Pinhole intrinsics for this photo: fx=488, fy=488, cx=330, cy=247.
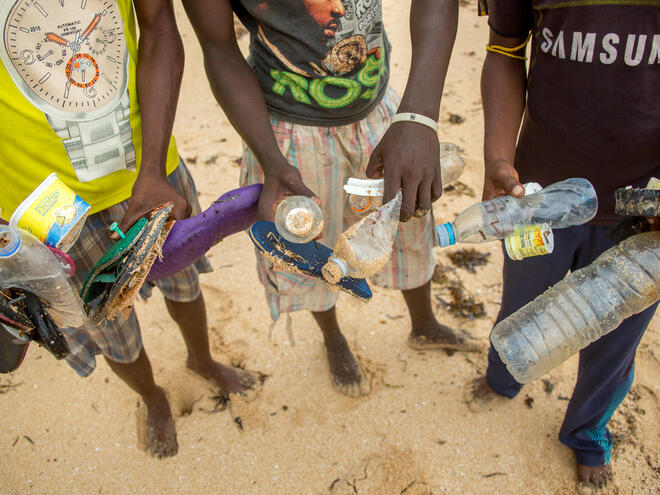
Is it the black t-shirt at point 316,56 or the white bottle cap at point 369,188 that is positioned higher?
the black t-shirt at point 316,56

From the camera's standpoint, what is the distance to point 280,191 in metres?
1.71

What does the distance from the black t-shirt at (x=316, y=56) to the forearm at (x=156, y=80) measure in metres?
0.29

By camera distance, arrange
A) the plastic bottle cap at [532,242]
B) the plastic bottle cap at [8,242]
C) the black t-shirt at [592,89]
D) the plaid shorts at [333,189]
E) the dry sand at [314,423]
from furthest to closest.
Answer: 1. the dry sand at [314,423]
2. the plaid shorts at [333,189]
3. the plastic bottle cap at [532,242]
4. the black t-shirt at [592,89]
5. the plastic bottle cap at [8,242]

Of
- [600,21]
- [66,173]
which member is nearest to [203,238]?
[66,173]

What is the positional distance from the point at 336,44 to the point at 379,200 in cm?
62

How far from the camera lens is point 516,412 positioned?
2646 mm

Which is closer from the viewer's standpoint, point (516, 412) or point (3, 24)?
point (3, 24)

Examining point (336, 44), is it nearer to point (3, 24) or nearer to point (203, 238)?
point (203, 238)

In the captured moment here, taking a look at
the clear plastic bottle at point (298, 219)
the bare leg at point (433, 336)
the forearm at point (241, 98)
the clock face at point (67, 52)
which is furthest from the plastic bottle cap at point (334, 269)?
→ the bare leg at point (433, 336)

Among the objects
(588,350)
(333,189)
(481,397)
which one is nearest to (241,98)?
(333,189)

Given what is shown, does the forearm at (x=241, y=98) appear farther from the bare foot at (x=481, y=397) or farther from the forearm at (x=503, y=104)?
the bare foot at (x=481, y=397)

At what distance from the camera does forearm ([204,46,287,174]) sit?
5.99 ft

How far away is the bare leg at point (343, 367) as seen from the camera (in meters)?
2.78

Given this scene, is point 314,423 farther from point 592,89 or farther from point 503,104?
point 592,89
